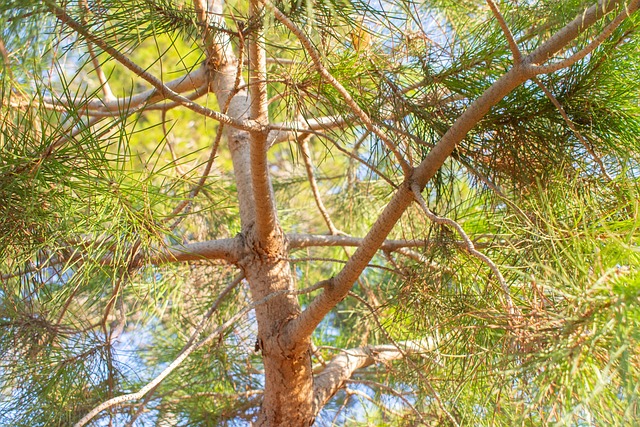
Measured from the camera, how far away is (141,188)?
1046mm

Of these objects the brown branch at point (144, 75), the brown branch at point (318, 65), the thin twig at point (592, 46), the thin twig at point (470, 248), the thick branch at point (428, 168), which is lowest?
the thin twig at point (470, 248)

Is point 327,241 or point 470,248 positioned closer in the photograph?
point 470,248

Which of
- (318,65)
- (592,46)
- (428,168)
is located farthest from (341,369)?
(592,46)

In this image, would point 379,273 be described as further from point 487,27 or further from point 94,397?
point 487,27

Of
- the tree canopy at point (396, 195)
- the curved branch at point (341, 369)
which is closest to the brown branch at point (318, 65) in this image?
the tree canopy at point (396, 195)

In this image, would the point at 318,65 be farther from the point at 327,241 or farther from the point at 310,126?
the point at 327,241

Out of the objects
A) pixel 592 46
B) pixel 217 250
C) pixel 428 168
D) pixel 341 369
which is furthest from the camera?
pixel 341 369

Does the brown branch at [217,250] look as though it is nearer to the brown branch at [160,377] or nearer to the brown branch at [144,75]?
Result: the brown branch at [160,377]

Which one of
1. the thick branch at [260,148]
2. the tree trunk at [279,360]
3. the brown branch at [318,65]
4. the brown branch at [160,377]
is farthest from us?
the tree trunk at [279,360]

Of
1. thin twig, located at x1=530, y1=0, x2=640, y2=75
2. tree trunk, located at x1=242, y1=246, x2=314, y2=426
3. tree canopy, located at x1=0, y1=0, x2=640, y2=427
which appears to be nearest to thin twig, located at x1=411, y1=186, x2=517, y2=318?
tree canopy, located at x1=0, y1=0, x2=640, y2=427

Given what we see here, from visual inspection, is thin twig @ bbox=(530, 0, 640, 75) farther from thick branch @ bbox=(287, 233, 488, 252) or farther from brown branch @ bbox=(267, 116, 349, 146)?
thick branch @ bbox=(287, 233, 488, 252)

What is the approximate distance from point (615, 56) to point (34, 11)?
78 centimetres

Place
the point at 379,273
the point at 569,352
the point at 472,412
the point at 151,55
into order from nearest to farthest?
1. the point at 569,352
2. the point at 472,412
3. the point at 379,273
4. the point at 151,55

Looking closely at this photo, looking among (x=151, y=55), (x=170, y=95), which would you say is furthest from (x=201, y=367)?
(x=151, y=55)
